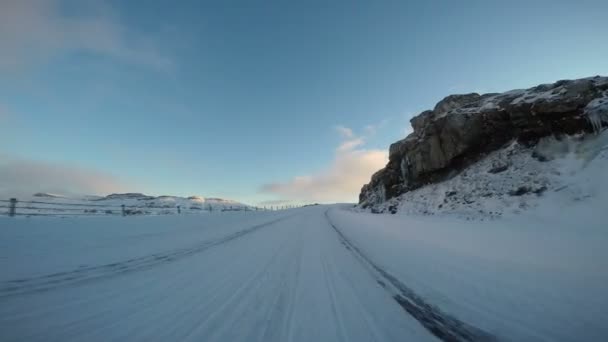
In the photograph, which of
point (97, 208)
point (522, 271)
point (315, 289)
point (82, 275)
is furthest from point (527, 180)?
point (97, 208)

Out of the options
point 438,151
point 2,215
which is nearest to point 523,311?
point 2,215

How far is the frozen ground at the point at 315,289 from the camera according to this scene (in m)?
2.50

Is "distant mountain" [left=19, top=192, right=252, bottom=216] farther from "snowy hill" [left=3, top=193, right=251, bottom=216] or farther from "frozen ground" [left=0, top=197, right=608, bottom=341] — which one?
"frozen ground" [left=0, top=197, right=608, bottom=341]

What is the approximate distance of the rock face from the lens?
12031mm

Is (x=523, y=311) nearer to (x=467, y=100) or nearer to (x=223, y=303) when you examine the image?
(x=223, y=303)

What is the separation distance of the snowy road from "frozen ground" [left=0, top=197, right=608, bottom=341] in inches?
0.8

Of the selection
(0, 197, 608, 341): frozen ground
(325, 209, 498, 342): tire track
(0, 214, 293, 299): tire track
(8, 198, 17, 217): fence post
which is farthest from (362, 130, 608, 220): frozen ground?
(8, 198, 17, 217): fence post

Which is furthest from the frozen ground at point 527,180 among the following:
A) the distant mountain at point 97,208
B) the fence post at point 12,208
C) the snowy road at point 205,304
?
the distant mountain at point 97,208

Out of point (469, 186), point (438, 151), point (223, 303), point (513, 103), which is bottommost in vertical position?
point (223, 303)

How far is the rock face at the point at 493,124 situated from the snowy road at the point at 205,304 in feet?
50.3

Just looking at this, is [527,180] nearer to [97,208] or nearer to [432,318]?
[432,318]

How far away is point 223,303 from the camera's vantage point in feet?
10.7

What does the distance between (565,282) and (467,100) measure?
25.8 m

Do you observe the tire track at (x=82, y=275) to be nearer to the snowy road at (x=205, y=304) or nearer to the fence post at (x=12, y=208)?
the snowy road at (x=205, y=304)
